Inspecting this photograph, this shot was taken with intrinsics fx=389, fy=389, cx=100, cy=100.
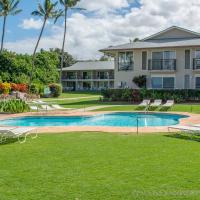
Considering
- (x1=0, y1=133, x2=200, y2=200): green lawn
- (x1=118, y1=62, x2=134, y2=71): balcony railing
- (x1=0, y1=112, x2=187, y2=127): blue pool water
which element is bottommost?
(x1=0, y1=112, x2=187, y2=127): blue pool water

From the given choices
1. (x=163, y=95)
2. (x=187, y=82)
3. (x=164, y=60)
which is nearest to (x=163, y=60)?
(x=164, y=60)

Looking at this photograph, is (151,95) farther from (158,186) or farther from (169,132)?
(158,186)

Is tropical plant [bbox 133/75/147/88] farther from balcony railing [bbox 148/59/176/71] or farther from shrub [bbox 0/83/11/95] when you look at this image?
shrub [bbox 0/83/11/95]

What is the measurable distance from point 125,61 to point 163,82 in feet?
14.3

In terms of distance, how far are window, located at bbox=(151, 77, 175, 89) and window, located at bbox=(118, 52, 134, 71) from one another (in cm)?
268

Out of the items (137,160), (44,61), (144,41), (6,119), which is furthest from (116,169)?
(44,61)

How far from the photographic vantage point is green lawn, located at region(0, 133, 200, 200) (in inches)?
253

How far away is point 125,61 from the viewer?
1489 inches

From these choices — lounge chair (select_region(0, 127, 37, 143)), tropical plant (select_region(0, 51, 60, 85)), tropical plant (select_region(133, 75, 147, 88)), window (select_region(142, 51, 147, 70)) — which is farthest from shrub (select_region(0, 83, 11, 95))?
lounge chair (select_region(0, 127, 37, 143))

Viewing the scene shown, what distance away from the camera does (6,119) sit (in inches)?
827

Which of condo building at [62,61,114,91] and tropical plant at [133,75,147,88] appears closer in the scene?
tropical plant at [133,75,147,88]

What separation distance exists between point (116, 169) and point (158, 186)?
1.44 metres

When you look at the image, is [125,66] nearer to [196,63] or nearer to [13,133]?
[196,63]

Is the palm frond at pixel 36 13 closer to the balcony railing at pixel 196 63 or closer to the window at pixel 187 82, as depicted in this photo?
the window at pixel 187 82
